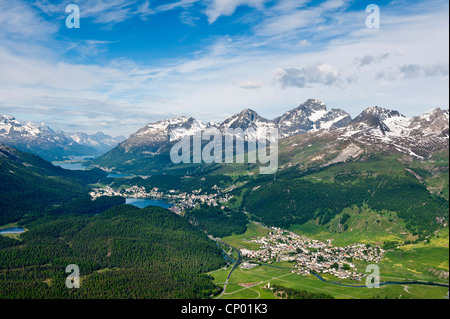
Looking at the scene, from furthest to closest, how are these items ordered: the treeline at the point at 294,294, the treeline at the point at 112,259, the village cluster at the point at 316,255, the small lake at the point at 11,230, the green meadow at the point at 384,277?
the small lake at the point at 11,230, the village cluster at the point at 316,255, the green meadow at the point at 384,277, the treeline at the point at 294,294, the treeline at the point at 112,259

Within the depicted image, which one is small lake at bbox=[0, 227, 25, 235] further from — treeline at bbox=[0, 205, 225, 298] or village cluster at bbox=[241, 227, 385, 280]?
village cluster at bbox=[241, 227, 385, 280]

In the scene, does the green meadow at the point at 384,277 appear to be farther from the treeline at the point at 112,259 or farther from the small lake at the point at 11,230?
the small lake at the point at 11,230

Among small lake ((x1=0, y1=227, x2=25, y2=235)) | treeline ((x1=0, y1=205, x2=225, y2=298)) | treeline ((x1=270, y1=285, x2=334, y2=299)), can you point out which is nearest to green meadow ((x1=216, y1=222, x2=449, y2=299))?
treeline ((x1=270, y1=285, x2=334, y2=299))

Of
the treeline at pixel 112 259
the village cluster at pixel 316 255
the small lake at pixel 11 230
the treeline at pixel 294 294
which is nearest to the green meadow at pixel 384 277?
the treeline at pixel 294 294

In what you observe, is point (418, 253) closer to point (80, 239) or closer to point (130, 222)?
point (130, 222)

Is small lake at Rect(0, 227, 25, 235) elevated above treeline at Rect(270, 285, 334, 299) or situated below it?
above
